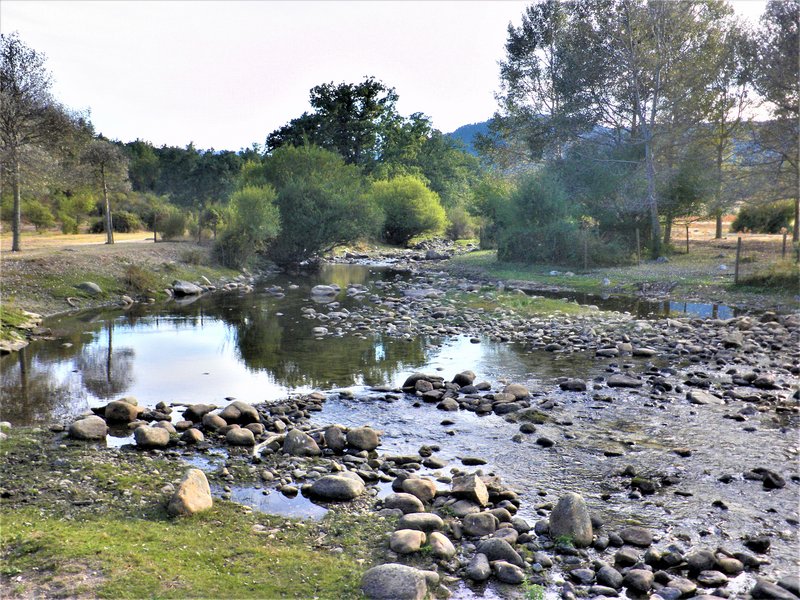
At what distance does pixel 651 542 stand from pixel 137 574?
15.2 ft

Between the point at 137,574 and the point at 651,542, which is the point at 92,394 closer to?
the point at 137,574

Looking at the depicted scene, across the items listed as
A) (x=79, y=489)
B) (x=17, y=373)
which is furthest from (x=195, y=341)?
(x=79, y=489)

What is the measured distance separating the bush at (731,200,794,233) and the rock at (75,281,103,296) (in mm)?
34657

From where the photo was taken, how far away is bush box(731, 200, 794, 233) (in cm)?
4097

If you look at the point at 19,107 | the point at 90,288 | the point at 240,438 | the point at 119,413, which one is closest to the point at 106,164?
the point at 19,107

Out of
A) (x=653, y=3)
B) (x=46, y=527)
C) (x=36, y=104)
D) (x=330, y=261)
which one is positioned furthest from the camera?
(x=330, y=261)

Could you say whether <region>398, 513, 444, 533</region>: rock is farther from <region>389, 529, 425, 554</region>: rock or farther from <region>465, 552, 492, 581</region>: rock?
<region>465, 552, 492, 581</region>: rock

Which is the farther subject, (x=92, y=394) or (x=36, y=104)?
(x=36, y=104)

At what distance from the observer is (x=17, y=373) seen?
1438cm

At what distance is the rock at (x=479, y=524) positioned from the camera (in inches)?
272

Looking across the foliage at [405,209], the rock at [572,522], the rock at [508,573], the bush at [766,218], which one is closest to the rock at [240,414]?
the rock at [572,522]

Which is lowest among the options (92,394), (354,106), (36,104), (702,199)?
(92,394)

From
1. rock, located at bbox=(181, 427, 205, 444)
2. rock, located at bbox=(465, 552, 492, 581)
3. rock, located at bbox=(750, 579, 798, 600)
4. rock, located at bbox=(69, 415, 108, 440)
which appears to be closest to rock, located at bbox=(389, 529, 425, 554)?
rock, located at bbox=(465, 552, 492, 581)

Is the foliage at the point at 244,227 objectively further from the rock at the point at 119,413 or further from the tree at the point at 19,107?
the rock at the point at 119,413
